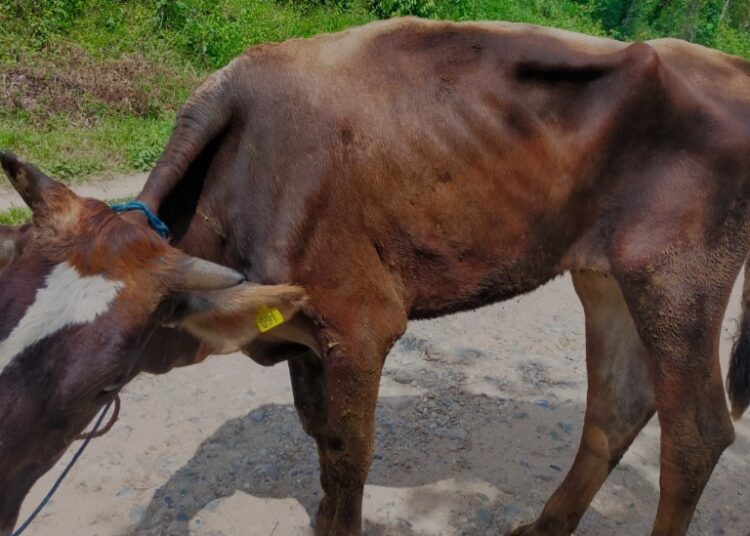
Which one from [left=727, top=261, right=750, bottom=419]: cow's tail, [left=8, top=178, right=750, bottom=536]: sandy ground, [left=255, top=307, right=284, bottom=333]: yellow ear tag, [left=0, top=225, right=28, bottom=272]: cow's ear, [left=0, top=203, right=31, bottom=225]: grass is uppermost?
[left=0, top=225, right=28, bottom=272]: cow's ear

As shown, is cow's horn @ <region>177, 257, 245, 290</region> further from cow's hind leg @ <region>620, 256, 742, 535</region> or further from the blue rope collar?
cow's hind leg @ <region>620, 256, 742, 535</region>

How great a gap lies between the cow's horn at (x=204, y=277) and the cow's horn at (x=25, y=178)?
0.50m

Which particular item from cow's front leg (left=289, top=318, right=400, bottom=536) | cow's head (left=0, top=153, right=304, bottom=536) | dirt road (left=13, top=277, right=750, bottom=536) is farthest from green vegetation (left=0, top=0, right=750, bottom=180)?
cow's head (left=0, top=153, right=304, bottom=536)

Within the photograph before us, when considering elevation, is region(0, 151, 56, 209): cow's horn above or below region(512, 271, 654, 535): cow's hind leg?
above

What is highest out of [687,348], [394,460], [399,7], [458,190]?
[458,190]

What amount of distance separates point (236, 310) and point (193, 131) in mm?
804

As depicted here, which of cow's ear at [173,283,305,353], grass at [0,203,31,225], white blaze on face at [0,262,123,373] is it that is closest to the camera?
white blaze on face at [0,262,123,373]

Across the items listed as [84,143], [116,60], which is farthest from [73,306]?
[116,60]

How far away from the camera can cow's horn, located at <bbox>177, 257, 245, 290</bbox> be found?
2.30 m

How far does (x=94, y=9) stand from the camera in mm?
10031

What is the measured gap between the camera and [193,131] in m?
2.84

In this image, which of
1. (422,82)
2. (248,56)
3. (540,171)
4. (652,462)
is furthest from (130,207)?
(652,462)

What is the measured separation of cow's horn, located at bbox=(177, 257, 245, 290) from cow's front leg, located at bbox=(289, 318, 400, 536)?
71 cm

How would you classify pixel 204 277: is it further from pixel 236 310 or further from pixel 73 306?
pixel 73 306
